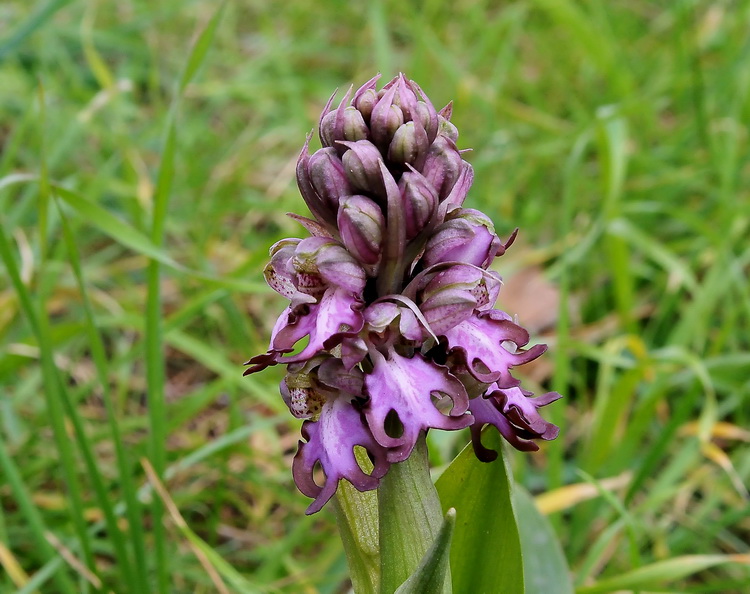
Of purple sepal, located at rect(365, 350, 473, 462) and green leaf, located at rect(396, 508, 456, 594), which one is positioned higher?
purple sepal, located at rect(365, 350, 473, 462)

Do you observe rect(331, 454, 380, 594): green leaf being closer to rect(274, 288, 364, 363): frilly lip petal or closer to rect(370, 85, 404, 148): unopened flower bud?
rect(274, 288, 364, 363): frilly lip petal

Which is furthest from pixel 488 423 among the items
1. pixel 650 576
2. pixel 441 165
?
pixel 650 576

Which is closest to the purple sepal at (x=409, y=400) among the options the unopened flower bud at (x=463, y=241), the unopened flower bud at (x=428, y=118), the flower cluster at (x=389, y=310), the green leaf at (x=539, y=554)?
the flower cluster at (x=389, y=310)

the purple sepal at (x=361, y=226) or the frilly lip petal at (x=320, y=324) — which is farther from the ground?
the purple sepal at (x=361, y=226)

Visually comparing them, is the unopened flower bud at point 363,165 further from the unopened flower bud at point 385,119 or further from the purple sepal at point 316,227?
the purple sepal at point 316,227

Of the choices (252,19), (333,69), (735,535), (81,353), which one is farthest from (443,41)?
(735,535)

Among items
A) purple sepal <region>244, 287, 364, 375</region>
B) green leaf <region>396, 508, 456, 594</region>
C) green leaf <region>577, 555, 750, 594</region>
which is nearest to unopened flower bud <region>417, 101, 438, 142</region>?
purple sepal <region>244, 287, 364, 375</region>
